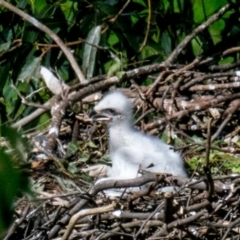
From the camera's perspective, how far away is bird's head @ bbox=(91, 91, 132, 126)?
458cm

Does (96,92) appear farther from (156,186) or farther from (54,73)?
(156,186)

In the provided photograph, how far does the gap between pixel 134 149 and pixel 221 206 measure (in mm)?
997

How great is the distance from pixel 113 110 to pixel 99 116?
9cm

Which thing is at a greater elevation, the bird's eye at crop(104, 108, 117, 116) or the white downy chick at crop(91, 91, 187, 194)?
the bird's eye at crop(104, 108, 117, 116)

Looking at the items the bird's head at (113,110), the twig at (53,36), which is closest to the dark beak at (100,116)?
the bird's head at (113,110)

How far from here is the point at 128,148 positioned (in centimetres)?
436

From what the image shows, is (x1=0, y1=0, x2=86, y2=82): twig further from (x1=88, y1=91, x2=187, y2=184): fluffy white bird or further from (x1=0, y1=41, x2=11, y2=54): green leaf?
(x1=88, y1=91, x2=187, y2=184): fluffy white bird

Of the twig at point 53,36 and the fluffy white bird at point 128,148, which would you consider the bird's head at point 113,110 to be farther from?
the twig at point 53,36

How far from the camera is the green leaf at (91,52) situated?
5.53 meters

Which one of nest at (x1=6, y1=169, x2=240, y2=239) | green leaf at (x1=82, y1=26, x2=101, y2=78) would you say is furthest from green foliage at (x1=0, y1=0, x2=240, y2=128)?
nest at (x1=6, y1=169, x2=240, y2=239)

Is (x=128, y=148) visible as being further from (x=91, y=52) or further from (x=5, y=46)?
(x=5, y=46)

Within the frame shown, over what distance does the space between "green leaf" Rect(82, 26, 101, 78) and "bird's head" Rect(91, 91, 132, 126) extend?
36.6 inches

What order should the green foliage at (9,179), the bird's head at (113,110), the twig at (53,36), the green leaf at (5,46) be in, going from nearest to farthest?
1. the green foliage at (9,179)
2. the bird's head at (113,110)
3. the twig at (53,36)
4. the green leaf at (5,46)

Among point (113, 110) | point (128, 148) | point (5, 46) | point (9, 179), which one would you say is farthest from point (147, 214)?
point (5, 46)
